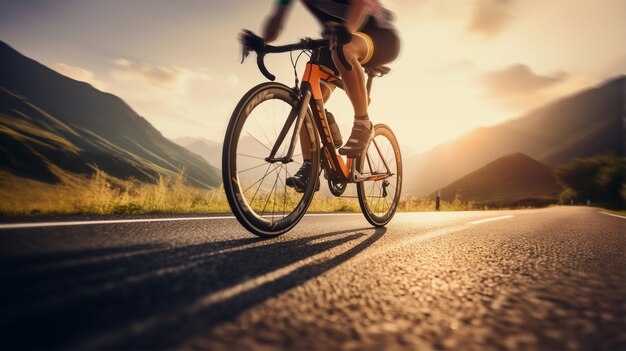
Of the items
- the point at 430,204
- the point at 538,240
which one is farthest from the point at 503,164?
the point at 538,240

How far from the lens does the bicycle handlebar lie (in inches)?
125

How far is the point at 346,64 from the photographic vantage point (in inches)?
131

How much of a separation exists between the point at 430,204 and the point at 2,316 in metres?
17.7

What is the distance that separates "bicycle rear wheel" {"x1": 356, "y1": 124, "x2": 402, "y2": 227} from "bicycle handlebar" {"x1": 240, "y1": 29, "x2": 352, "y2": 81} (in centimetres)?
135

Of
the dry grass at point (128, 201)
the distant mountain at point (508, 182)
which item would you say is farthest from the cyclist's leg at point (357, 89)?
the distant mountain at point (508, 182)

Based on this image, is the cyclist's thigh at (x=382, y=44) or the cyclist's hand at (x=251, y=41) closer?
the cyclist's hand at (x=251, y=41)

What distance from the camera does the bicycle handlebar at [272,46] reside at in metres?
3.19

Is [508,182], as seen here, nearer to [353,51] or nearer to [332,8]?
[353,51]

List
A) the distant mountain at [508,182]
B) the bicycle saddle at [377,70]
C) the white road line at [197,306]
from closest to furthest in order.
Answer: the white road line at [197,306]
the bicycle saddle at [377,70]
the distant mountain at [508,182]

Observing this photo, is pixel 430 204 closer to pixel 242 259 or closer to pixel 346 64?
pixel 346 64

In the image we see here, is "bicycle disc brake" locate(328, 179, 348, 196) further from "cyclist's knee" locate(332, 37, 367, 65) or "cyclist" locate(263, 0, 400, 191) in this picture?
"cyclist's knee" locate(332, 37, 367, 65)

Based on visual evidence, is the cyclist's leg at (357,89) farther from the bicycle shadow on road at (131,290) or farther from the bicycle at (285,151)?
the bicycle shadow on road at (131,290)

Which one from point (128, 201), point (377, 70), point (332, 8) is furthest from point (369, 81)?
point (128, 201)

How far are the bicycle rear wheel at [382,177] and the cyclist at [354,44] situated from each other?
50cm
